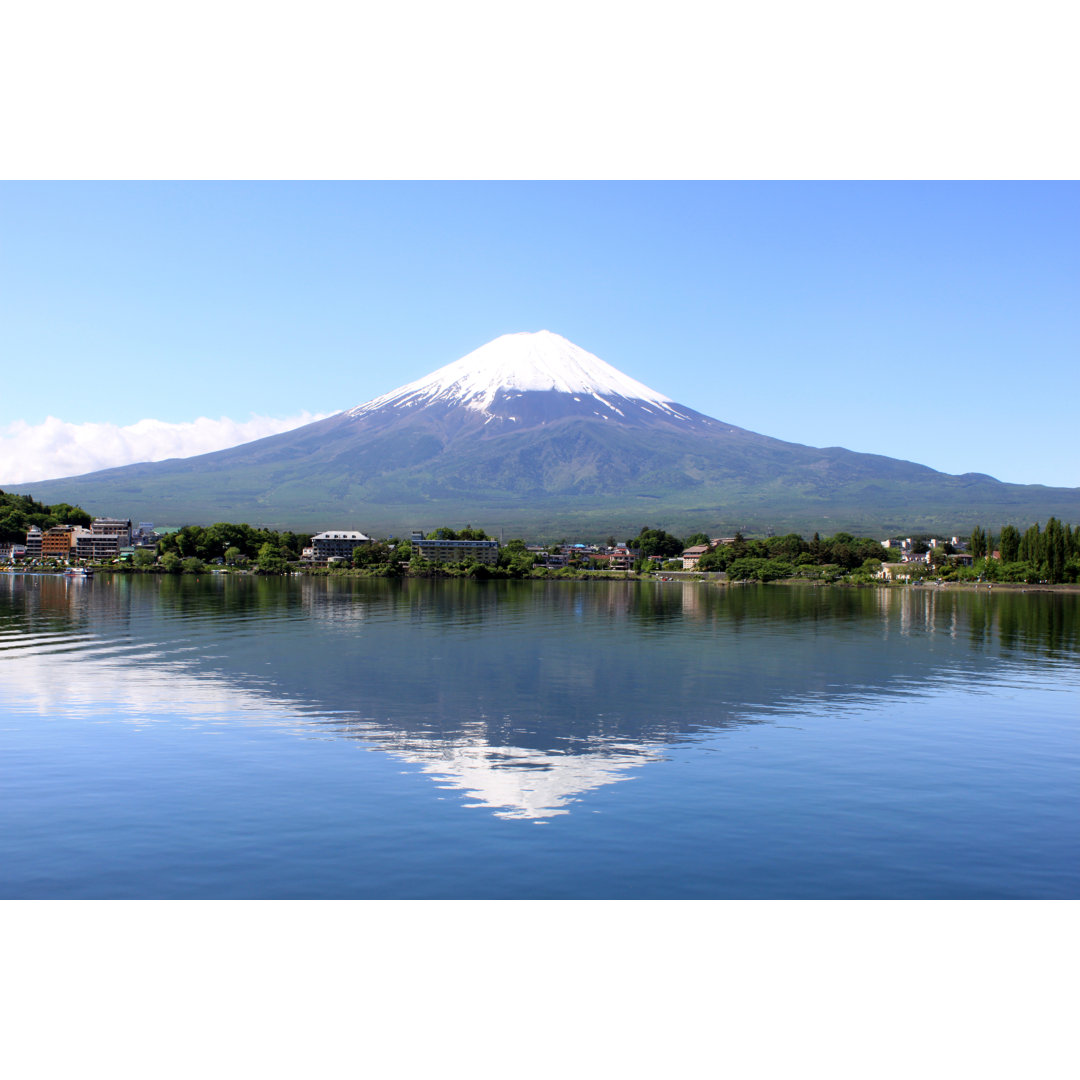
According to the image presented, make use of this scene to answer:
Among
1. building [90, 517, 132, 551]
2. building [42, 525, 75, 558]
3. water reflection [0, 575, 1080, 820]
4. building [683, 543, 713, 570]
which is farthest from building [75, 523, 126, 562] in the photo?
water reflection [0, 575, 1080, 820]

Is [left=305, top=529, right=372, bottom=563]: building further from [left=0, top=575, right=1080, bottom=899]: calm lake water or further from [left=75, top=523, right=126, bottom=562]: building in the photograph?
[left=0, top=575, right=1080, bottom=899]: calm lake water

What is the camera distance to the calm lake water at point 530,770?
7.36 metres

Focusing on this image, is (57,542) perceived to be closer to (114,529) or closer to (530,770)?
(114,529)

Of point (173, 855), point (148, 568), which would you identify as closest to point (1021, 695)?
point (173, 855)

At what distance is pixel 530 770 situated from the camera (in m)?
10.6

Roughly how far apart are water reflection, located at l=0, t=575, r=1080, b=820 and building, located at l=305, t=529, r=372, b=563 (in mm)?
68791

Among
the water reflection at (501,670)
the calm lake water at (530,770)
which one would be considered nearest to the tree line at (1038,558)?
the water reflection at (501,670)

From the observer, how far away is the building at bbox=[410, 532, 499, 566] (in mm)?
95812

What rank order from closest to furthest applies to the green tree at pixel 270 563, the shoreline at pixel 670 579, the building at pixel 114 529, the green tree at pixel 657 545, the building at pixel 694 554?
1. the shoreline at pixel 670 579
2. the green tree at pixel 270 563
3. the building at pixel 694 554
4. the building at pixel 114 529
5. the green tree at pixel 657 545

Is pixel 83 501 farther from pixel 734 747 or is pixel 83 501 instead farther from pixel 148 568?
pixel 734 747

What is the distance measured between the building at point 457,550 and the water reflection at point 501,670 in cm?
5691

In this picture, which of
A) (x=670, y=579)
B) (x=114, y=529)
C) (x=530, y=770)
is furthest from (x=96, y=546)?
(x=530, y=770)

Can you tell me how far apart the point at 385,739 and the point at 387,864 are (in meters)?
4.96

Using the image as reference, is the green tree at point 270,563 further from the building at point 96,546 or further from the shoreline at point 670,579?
the building at point 96,546
